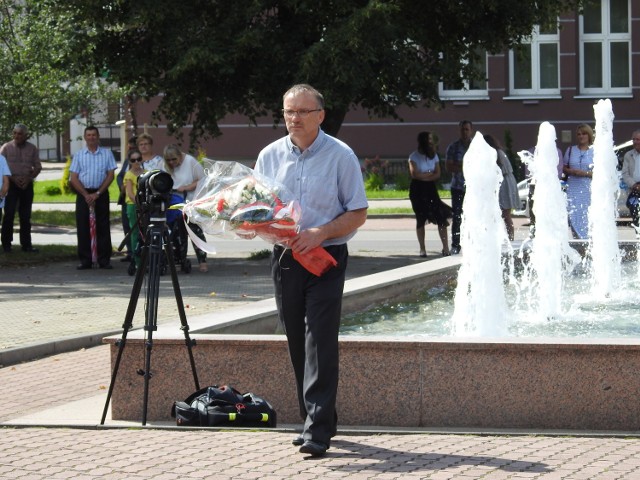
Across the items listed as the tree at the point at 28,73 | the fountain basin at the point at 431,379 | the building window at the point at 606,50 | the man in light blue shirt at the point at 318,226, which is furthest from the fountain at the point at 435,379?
the building window at the point at 606,50

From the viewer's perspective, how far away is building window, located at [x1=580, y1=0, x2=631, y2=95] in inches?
1667

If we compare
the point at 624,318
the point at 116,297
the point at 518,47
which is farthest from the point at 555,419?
the point at 518,47

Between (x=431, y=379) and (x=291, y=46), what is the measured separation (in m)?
12.1

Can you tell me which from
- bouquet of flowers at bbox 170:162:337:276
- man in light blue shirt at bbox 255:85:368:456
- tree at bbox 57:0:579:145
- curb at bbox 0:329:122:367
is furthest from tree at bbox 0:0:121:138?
man in light blue shirt at bbox 255:85:368:456

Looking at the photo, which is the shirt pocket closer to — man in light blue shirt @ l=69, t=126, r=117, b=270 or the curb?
the curb

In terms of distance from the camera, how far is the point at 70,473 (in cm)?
706

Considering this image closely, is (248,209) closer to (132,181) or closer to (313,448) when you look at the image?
(313,448)

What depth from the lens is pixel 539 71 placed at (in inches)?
1678

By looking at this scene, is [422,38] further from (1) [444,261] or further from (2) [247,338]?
(2) [247,338]

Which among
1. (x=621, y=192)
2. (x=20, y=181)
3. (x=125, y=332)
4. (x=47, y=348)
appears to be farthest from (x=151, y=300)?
(x=621, y=192)

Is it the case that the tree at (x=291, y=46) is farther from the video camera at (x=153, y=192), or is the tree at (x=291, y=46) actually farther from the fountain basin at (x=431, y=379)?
the fountain basin at (x=431, y=379)

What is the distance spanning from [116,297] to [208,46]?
4953 millimetres

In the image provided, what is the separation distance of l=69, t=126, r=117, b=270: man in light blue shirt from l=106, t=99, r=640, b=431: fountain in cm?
1035

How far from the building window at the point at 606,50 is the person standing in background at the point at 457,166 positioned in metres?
24.1
